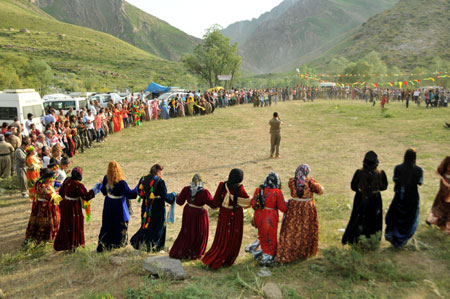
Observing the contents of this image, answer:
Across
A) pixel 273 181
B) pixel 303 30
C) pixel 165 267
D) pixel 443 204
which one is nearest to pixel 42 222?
pixel 165 267

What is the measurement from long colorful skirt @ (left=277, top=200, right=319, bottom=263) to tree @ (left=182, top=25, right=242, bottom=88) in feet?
125

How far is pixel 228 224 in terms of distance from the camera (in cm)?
478

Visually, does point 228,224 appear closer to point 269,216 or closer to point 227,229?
point 227,229

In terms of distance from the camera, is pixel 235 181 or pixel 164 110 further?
pixel 164 110

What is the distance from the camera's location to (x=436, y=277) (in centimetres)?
420

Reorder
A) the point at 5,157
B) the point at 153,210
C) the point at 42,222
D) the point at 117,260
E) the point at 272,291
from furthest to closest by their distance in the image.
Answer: the point at 5,157, the point at 42,222, the point at 153,210, the point at 117,260, the point at 272,291

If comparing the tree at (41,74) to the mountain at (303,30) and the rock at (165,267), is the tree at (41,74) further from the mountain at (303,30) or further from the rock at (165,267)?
the mountain at (303,30)

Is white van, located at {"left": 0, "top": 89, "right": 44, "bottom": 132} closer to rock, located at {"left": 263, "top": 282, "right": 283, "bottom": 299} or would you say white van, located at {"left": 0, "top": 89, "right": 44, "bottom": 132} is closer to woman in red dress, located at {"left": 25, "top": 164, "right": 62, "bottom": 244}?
woman in red dress, located at {"left": 25, "top": 164, "right": 62, "bottom": 244}

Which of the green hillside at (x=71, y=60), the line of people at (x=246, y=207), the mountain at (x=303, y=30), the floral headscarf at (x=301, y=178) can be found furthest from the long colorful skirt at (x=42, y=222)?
the mountain at (x=303, y=30)

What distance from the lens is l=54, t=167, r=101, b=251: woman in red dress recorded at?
17.4 ft

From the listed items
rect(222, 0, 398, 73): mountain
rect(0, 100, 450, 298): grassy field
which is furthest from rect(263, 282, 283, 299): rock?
rect(222, 0, 398, 73): mountain

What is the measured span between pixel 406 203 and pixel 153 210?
12.8ft

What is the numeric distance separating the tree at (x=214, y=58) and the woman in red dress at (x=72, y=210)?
3743 cm

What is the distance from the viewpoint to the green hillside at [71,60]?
42.6 metres
